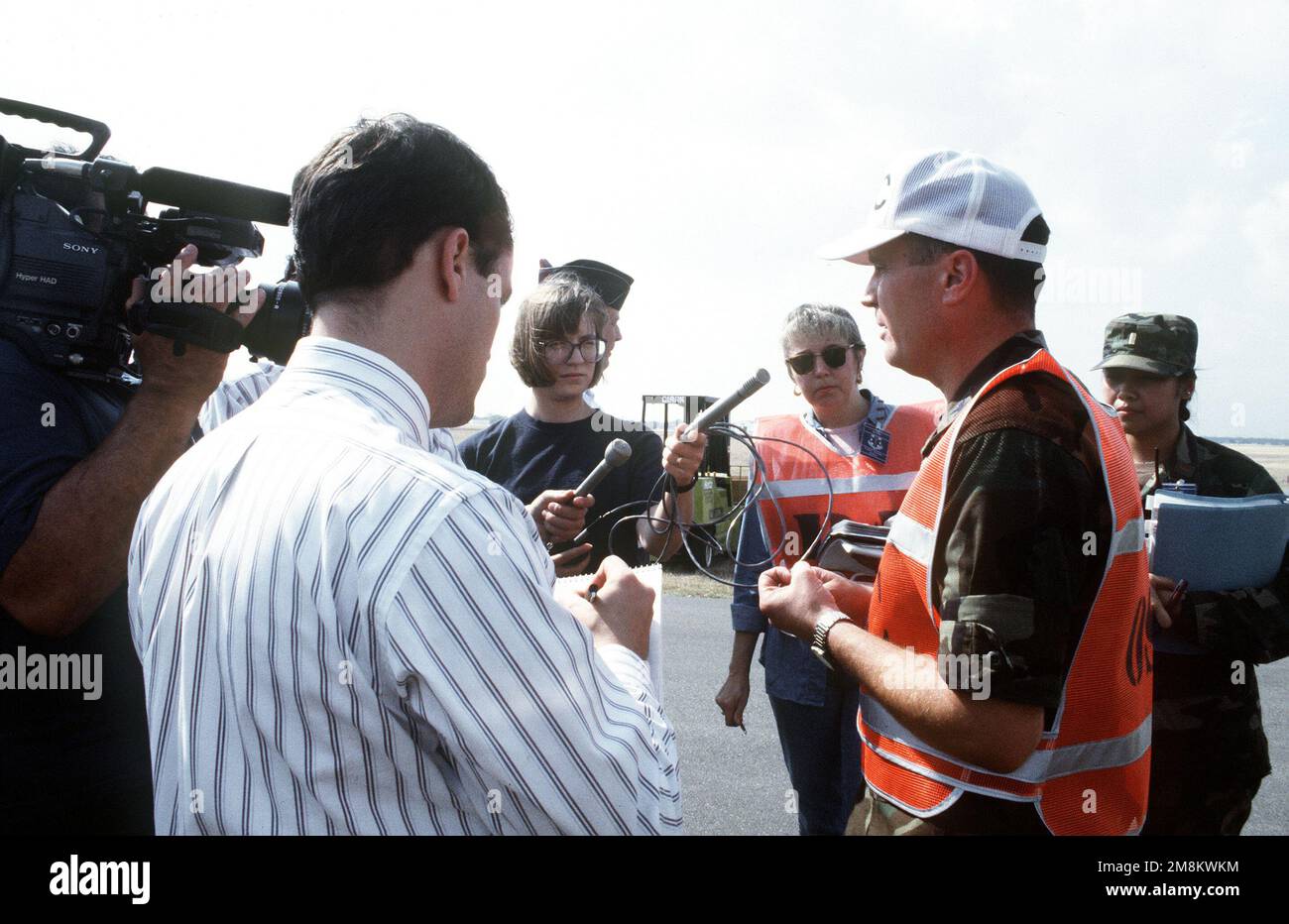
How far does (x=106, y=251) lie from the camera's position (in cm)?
178

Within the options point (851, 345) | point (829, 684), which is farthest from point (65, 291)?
point (851, 345)

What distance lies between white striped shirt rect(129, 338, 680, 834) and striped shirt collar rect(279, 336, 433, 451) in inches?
1.9

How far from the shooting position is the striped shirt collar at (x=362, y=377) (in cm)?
115

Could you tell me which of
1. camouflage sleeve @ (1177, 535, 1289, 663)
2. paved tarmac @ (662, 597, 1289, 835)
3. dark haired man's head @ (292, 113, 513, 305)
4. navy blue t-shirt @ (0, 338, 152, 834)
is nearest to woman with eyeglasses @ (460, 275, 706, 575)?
paved tarmac @ (662, 597, 1289, 835)

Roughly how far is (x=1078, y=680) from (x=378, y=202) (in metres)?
1.37

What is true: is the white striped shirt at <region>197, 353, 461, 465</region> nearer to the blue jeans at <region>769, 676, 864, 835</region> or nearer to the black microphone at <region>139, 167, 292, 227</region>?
the black microphone at <region>139, 167, 292, 227</region>

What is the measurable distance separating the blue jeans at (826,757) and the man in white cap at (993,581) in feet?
3.37

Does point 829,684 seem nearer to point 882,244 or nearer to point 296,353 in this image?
point 882,244

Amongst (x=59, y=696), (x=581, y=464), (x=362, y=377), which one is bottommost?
(x=59, y=696)

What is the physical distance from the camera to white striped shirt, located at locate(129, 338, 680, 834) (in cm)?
96

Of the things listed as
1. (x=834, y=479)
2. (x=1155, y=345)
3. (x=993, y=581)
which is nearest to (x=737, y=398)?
(x=834, y=479)

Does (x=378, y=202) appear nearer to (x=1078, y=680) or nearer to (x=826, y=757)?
(x=1078, y=680)

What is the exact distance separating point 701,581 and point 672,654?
3.84 m

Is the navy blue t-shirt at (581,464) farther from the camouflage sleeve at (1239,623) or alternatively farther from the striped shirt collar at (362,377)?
the striped shirt collar at (362,377)
